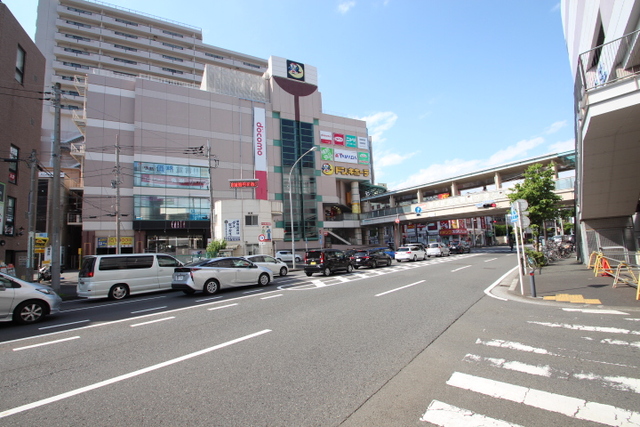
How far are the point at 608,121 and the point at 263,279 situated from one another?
14.2 metres

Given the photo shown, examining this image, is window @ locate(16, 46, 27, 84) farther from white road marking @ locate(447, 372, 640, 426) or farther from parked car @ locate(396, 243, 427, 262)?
parked car @ locate(396, 243, 427, 262)

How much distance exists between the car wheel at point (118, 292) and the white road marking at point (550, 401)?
44.7 feet

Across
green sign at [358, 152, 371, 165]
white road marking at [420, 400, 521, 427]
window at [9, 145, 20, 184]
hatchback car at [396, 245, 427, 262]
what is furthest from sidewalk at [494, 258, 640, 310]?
green sign at [358, 152, 371, 165]

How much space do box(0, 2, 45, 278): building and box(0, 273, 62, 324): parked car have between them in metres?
13.5

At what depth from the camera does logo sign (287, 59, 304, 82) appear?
172ft

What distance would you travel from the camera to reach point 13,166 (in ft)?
66.1

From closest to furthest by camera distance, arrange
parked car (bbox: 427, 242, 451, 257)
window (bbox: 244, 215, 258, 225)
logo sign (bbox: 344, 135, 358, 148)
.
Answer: window (bbox: 244, 215, 258, 225) < parked car (bbox: 427, 242, 451, 257) < logo sign (bbox: 344, 135, 358, 148)

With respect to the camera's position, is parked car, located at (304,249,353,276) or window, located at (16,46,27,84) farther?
window, located at (16,46,27,84)

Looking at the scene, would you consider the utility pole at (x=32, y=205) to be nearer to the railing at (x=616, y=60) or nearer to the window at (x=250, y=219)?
the window at (x=250, y=219)

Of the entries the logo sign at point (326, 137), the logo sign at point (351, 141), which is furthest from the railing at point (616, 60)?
the logo sign at point (351, 141)

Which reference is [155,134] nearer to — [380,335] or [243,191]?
[243,191]

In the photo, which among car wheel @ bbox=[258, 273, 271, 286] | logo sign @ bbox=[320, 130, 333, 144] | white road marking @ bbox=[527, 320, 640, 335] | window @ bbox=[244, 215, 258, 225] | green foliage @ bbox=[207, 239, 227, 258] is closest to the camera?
white road marking @ bbox=[527, 320, 640, 335]

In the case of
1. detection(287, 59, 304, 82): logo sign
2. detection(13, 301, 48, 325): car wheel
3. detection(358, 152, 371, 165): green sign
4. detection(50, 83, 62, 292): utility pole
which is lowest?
detection(13, 301, 48, 325): car wheel

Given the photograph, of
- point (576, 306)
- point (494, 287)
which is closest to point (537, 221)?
point (494, 287)
